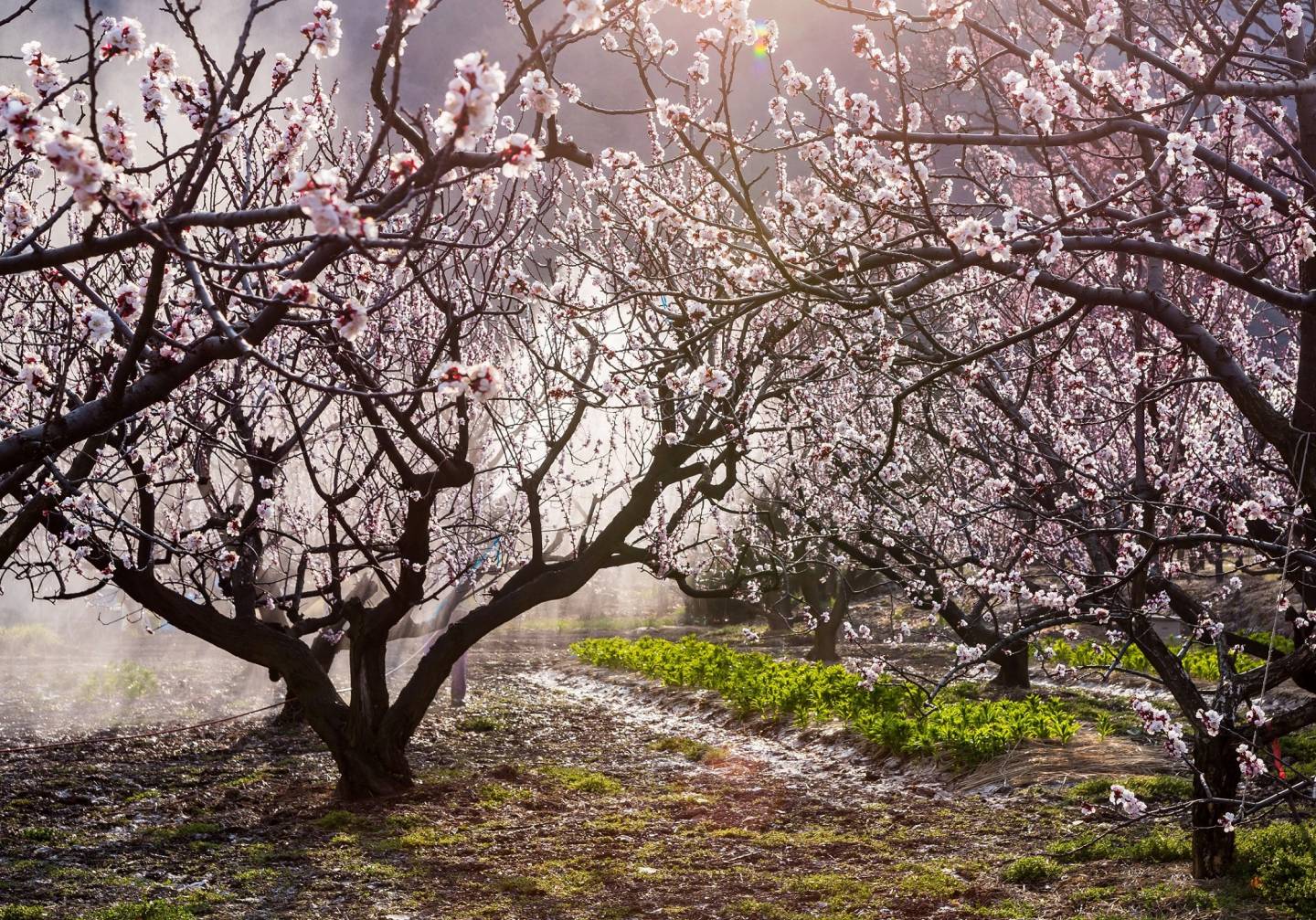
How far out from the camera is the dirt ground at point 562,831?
21.7 feet

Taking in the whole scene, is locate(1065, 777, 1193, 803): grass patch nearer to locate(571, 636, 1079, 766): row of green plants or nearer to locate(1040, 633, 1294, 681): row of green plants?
locate(571, 636, 1079, 766): row of green plants

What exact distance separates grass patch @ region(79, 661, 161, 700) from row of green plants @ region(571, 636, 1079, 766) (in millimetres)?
9591

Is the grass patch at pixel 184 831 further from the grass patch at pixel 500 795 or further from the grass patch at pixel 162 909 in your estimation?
the grass patch at pixel 500 795

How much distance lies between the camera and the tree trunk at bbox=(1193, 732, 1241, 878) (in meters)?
5.93

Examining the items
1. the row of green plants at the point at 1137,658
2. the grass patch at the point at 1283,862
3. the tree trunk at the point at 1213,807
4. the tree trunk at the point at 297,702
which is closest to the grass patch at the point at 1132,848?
the grass patch at the point at 1283,862

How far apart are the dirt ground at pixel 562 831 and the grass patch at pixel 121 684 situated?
142 inches

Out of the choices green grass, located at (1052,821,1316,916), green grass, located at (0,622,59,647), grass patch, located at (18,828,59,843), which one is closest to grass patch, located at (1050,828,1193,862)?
green grass, located at (1052,821,1316,916)

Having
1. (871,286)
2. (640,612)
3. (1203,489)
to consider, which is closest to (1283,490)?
(1203,489)

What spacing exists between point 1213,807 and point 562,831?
510cm

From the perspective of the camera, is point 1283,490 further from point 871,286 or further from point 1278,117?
point 871,286

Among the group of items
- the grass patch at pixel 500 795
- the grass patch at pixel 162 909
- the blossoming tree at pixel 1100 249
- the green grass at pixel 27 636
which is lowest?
the grass patch at pixel 500 795

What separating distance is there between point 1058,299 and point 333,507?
6216 millimetres

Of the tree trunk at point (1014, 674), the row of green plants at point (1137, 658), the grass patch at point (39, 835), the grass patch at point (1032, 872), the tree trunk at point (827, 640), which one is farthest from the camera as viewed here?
the tree trunk at point (827, 640)

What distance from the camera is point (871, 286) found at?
4.49 metres
